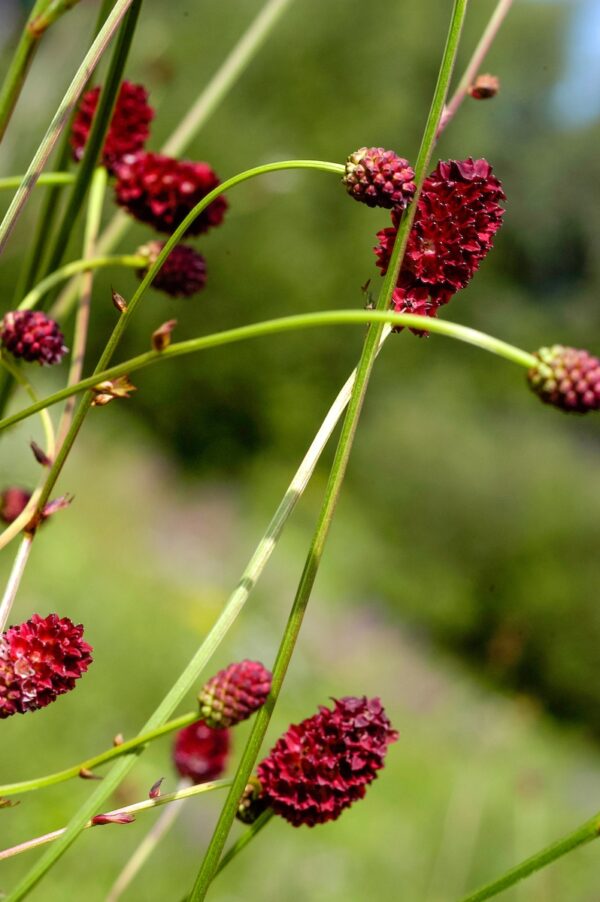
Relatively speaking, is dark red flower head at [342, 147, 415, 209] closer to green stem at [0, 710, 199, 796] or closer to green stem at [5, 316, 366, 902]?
green stem at [5, 316, 366, 902]

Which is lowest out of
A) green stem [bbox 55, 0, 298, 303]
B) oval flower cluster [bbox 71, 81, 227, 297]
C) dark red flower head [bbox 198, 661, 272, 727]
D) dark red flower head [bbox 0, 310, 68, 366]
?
dark red flower head [bbox 198, 661, 272, 727]

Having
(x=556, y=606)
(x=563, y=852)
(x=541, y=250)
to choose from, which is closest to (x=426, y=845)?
(x=556, y=606)

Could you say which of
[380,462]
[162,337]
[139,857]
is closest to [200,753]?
[139,857]

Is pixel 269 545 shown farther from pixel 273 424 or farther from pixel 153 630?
pixel 273 424

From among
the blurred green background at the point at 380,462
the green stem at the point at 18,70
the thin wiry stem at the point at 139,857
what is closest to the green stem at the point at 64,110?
the green stem at the point at 18,70

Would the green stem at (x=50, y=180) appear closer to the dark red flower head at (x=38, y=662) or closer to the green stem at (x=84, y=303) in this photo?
the green stem at (x=84, y=303)

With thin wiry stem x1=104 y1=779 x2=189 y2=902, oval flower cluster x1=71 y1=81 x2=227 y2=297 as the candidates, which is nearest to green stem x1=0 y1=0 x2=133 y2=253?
oval flower cluster x1=71 y1=81 x2=227 y2=297
